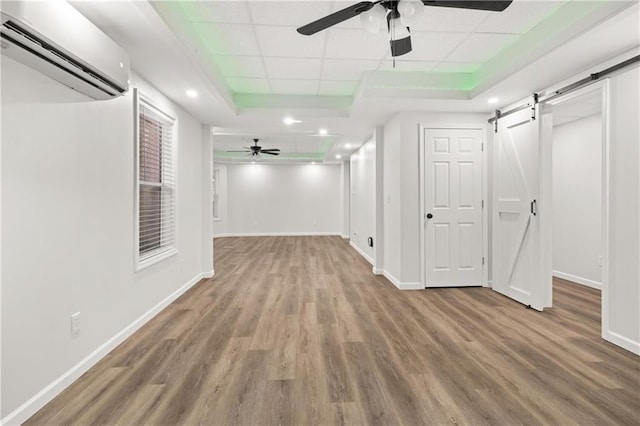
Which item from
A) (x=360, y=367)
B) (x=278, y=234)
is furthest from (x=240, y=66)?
(x=278, y=234)

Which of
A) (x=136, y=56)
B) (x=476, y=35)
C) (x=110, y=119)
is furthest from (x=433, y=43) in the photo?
(x=110, y=119)

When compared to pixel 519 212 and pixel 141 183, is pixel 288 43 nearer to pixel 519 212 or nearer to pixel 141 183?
pixel 141 183

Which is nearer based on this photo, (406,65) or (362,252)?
(406,65)

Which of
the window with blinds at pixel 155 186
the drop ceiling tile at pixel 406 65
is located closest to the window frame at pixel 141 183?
the window with blinds at pixel 155 186

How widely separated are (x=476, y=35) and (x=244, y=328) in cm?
354

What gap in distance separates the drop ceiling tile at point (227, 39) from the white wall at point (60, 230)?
917 mm

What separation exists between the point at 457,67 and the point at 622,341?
3.11 meters

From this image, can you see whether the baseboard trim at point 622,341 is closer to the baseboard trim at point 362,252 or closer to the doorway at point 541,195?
the doorway at point 541,195

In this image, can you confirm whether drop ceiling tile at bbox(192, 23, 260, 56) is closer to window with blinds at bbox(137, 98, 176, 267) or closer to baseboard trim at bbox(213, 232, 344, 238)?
window with blinds at bbox(137, 98, 176, 267)

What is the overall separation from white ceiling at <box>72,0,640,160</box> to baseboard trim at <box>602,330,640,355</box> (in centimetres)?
235

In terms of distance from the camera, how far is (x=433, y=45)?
3105 mm

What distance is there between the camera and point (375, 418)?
1704mm

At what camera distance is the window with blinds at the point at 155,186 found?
3.14 meters

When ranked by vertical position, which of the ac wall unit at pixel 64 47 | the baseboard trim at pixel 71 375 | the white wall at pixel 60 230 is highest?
the ac wall unit at pixel 64 47
